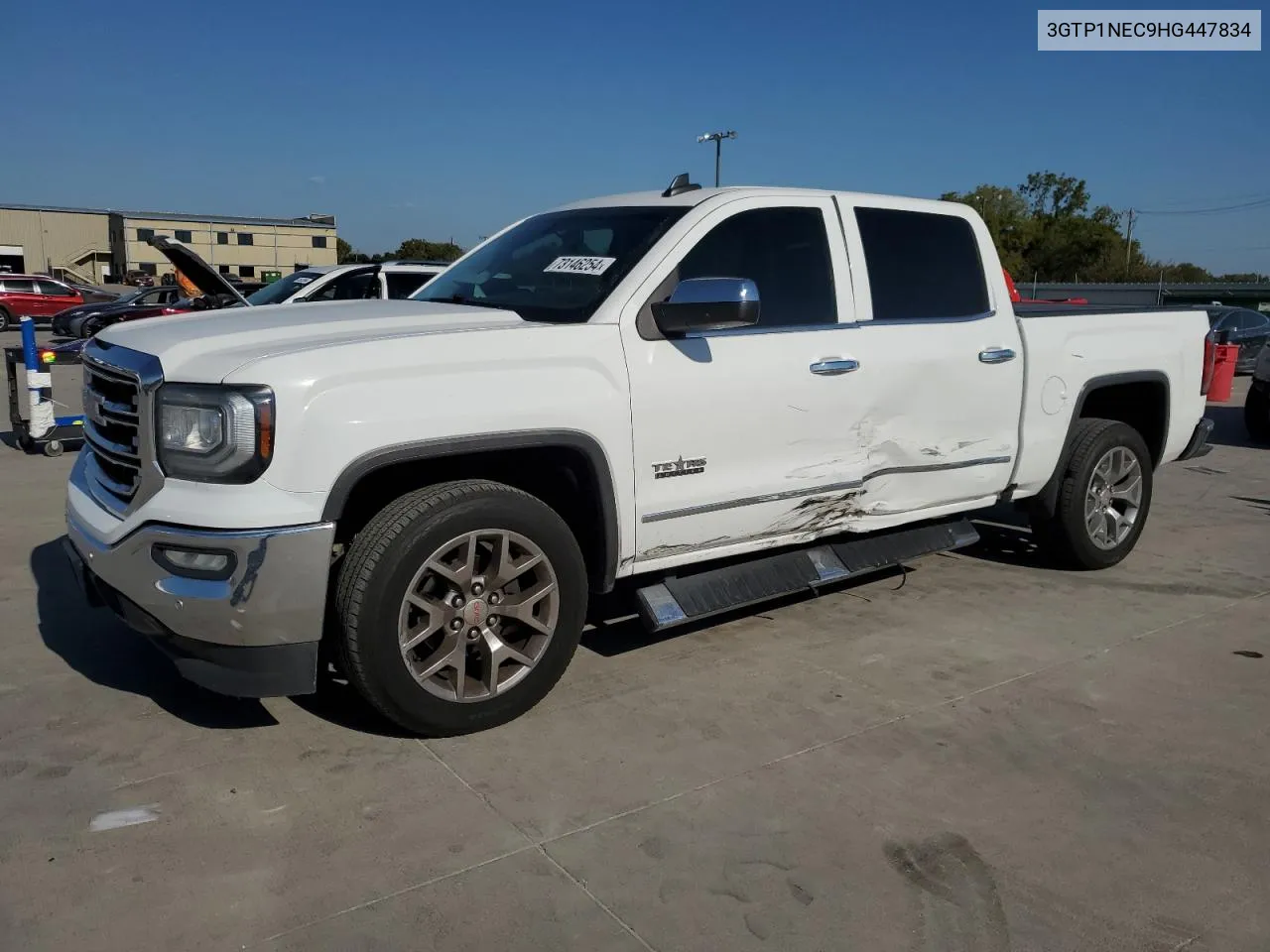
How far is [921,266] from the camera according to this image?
496 centimetres

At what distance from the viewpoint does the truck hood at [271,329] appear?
3.23 meters

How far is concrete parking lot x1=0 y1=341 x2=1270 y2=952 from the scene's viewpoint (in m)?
2.67

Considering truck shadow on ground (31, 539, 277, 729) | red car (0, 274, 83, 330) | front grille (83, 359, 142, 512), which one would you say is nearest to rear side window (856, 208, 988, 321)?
front grille (83, 359, 142, 512)

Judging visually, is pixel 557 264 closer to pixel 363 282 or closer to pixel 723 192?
pixel 723 192

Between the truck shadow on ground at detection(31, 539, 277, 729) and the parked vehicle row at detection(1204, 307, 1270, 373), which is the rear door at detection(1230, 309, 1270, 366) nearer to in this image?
the parked vehicle row at detection(1204, 307, 1270, 373)

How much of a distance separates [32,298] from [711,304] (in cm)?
3357

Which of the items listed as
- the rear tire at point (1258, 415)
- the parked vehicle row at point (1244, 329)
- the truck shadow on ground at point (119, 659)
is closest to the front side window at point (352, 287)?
the truck shadow on ground at point (119, 659)

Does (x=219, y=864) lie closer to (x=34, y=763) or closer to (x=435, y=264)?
(x=34, y=763)

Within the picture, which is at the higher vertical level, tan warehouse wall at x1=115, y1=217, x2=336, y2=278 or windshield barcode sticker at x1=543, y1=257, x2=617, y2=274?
tan warehouse wall at x1=115, y1=217, x2=336, y2=278

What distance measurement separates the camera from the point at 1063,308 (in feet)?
19.6

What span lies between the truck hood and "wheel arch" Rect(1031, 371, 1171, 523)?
327cm

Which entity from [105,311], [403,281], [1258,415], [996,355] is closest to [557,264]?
[996,355]

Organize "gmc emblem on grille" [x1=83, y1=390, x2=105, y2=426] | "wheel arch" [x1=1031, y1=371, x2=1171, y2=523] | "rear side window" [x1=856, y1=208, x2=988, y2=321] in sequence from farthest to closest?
1. "wheel arch" [x1=1031, y1=371, x2=1171, y2=523]
2. "rear side window" [x1=856, y1=208, x2=988, y2=321]
3. "gmc emblem on grille" [x1=83, y1=390, x2=105, y2=426]

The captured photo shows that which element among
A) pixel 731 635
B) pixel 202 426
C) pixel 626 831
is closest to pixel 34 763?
pixel 202 426
